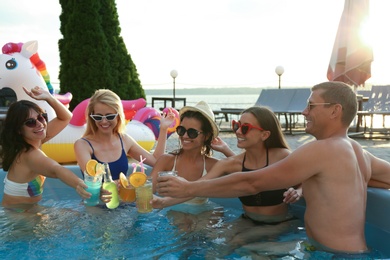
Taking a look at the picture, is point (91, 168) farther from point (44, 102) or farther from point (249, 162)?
point (44, 102)

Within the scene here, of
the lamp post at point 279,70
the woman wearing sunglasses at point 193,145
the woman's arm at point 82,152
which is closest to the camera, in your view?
the woman wearing sunglasses at point 193,145

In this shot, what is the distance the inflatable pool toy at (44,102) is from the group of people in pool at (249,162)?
3133 millimetres

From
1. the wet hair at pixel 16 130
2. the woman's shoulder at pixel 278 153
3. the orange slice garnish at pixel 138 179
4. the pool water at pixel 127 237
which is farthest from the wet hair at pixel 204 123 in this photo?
the wet hair at pixel 16 130

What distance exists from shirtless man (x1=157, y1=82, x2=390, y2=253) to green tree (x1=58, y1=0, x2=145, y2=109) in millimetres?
9379

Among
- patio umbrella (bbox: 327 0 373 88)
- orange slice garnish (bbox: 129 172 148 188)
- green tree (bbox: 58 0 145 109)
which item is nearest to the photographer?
orange slice garnish (bbox: 129 172 148 188)

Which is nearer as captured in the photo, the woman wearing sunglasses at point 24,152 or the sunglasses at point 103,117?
the woman wearing sunglasses at point 24,152

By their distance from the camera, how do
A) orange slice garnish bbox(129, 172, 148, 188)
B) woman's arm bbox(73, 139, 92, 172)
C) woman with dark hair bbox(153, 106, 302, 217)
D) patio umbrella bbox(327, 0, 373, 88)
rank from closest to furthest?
orange slice garnish bbox(129, 172, 148, 188), woman with dark hair bbox(153, 106, 302, 217), woman's arm bbox(73, 139, 92, 172), patio umbrella bbox(327, 0, 373, 88)

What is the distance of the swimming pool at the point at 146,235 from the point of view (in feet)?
10.2

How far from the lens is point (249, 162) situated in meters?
3.49

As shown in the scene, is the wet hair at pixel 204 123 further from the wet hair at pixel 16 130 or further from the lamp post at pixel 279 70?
the lamp post at pixel 279 70

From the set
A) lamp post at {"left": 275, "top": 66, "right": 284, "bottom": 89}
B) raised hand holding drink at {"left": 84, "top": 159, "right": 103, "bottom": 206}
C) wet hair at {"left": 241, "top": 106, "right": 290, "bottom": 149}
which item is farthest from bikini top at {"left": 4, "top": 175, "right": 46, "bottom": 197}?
lamp post at {"left": 275, "top": 66, "right": 284, "bottom": 89}

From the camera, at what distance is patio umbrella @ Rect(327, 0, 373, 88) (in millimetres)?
11094

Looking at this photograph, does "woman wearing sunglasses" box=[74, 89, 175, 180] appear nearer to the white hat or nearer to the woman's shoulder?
the white hat

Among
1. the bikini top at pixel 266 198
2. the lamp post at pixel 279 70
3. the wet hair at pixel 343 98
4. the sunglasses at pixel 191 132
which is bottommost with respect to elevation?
the bikini top at pixel 266 198
